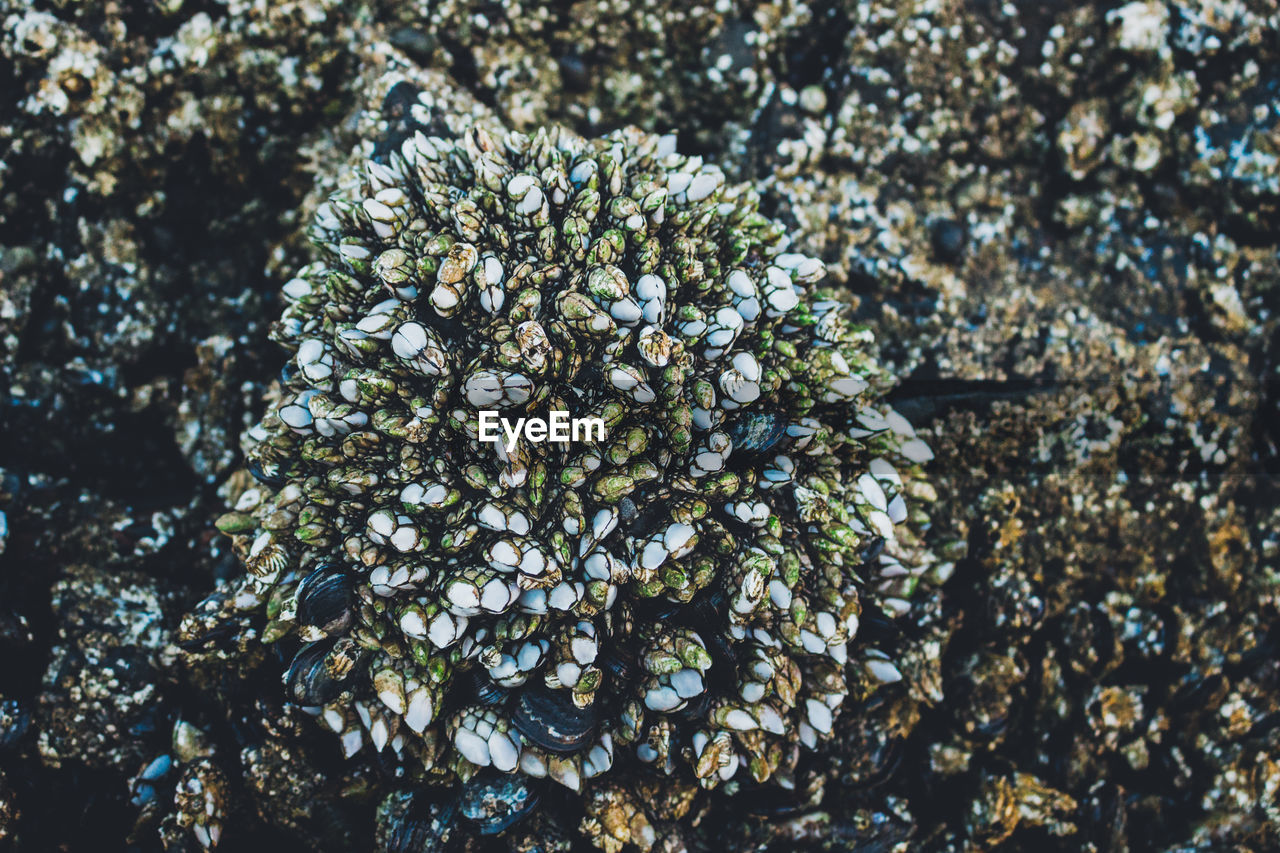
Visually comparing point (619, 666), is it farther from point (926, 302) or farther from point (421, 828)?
point (926, 302)

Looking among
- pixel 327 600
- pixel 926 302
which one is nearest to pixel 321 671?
pixel 327 600

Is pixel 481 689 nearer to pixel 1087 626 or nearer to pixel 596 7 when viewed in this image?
pixel 1087 626

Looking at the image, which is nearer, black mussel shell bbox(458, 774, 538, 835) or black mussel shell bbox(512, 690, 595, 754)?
black mussel shell bbox(512, 690, 595, 754)

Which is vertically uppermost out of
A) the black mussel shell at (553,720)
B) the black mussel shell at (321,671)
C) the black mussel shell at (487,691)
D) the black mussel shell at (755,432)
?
the black mussel shell at (755,432)

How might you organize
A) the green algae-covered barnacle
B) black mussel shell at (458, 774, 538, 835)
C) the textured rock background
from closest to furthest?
the green algae-covered barnacle
black mussel shell at (458, 774, 538, 835)
the textured rock background

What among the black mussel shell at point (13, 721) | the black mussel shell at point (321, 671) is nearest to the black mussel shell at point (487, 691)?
the black mussel shell at point (321, 671)

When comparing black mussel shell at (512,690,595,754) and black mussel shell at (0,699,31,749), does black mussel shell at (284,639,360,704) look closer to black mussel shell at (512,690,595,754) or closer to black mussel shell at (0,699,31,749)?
black mussel shell at (512,690,595,754)

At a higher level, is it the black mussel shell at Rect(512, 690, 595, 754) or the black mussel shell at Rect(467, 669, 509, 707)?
the black mussel shell at Rect(467, 669, 509, 707)

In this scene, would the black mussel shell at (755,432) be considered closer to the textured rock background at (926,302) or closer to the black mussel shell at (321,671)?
the textured rock background at (926,302)

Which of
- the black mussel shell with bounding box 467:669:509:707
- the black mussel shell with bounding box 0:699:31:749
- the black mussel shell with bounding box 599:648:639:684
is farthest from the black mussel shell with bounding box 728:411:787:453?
the black mussel shell with bounding box 0:699:31:749
